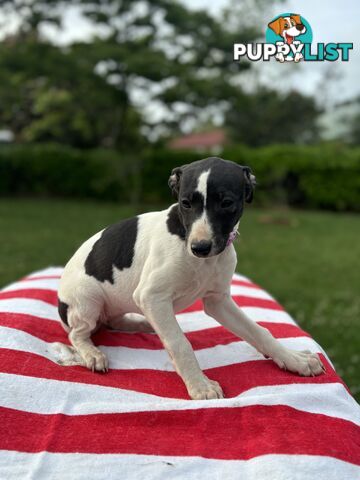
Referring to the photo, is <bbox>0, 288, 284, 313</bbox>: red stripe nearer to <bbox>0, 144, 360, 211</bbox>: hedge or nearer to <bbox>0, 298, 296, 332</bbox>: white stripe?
<bbox>0, 298, 296, 332</bbox>: white stripe

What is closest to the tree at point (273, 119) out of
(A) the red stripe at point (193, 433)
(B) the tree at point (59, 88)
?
(B) the tree at point (59, 88)

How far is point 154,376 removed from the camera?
2369 mm

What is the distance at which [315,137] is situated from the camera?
35281mm

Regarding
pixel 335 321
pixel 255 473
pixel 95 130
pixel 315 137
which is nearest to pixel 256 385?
pixel 255 473

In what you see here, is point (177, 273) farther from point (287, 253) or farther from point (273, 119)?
point (273, 119)

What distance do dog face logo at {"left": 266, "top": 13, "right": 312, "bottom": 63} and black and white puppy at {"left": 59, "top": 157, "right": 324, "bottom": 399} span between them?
1.91 m

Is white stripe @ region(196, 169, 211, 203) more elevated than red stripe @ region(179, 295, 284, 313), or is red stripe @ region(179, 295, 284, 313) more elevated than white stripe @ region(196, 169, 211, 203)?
white stripe @ region(196, 169, 211, 203)

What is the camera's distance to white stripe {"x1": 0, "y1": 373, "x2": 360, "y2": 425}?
2.02 metres

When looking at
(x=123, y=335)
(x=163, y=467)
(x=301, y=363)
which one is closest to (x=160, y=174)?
(x=123, y=335)

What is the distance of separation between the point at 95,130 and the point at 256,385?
19398 mm

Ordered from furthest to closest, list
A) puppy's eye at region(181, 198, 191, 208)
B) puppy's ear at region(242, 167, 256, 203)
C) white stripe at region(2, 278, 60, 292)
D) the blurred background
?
A: the blurred background → white stripe at region(2, 278, 60, 292) → puppy's ear at region(242, 167, 256, 203) → puppy's eye at region(181, 198, 191, 208)

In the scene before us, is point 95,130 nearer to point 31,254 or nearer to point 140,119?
point 140,119

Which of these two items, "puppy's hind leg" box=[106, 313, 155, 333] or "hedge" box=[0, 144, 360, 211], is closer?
"puppy's hind leg" box=[106, 313, 155, 333]

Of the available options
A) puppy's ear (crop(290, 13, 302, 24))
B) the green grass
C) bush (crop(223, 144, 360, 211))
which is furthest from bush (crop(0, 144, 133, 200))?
puppy's ear (crop(290, 13, 302, 24))
